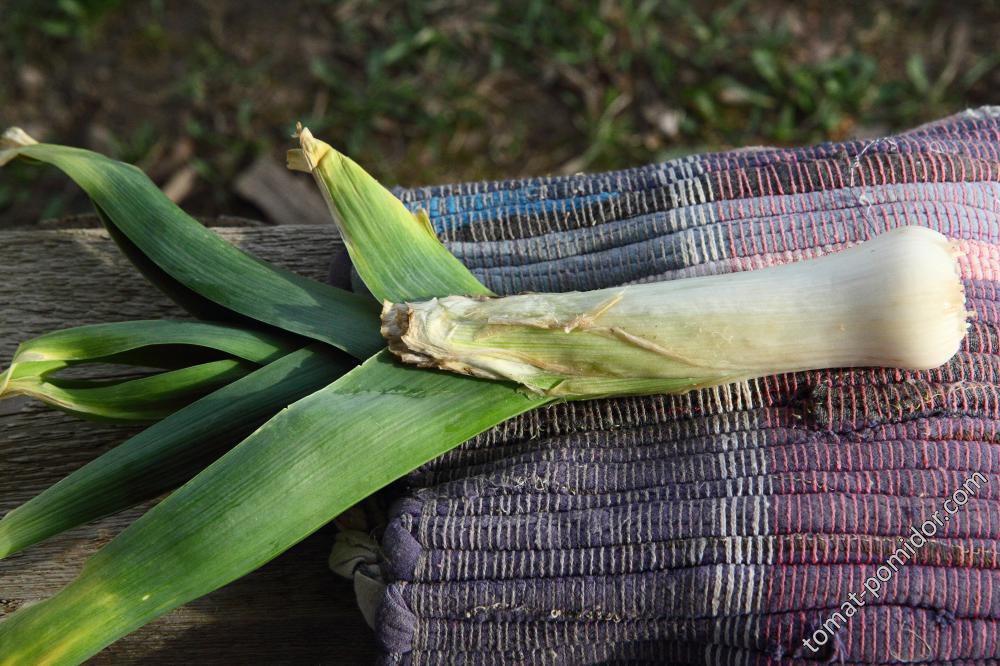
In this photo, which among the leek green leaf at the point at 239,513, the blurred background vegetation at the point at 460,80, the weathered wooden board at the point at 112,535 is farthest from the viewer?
the blurred background vegetation at the point at 460,80

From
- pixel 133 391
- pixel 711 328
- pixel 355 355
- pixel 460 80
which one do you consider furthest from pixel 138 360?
pixel 460 80

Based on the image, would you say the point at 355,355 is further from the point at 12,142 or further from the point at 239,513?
the point at 12,142

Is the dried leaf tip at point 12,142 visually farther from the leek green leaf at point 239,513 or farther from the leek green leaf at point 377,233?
the leek green leaf at point 239,513

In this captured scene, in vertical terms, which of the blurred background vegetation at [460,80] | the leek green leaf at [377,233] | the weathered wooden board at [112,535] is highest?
the blurred background vegetation at [460,80]

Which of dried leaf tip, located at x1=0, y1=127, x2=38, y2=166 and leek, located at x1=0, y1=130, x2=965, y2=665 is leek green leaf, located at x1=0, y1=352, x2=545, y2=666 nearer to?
leek, located at x1=0, y1=130, x2=965, y2=665

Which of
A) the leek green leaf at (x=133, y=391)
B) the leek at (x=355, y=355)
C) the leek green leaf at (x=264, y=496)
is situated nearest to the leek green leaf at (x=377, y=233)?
the leek at (x=355, y=355)

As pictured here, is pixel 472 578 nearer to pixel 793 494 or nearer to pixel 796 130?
pixel 793 494
